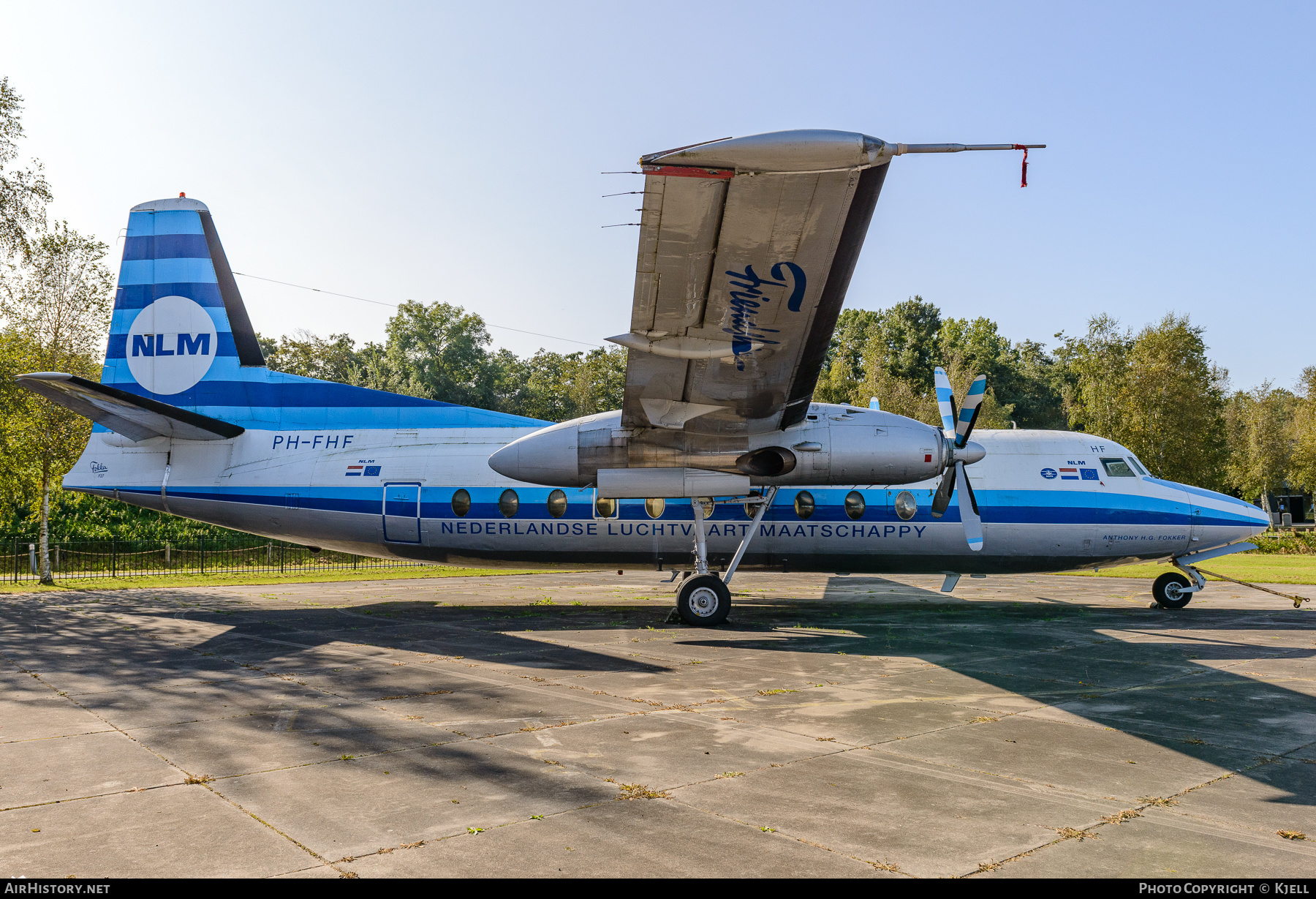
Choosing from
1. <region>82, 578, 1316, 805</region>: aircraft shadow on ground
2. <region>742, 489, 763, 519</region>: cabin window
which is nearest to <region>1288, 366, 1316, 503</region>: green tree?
<region>82, 578, 1316, 805</region>: aircraft shadow on ground

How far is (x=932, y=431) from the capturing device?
1409cm

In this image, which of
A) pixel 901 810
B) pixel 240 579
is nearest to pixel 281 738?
pixel 901 810

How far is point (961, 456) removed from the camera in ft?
46.4

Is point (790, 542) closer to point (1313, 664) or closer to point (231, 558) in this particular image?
point (1313, 664)

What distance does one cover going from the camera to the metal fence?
3247 cm

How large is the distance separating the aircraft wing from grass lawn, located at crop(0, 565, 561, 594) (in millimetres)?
11563

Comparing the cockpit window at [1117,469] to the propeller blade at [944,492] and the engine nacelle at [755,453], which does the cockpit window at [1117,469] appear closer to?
the propeller blade at [944,492]

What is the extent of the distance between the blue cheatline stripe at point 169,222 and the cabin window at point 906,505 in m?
15.2

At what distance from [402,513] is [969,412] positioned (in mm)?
10586

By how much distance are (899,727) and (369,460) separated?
12.0m

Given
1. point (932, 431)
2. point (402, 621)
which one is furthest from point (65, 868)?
point (932, 431)

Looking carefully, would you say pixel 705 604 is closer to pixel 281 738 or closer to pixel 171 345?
pixel 281 738

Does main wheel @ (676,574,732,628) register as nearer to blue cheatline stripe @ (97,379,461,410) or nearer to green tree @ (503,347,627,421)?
blue cheatline stripe @ (97,379,461,410)

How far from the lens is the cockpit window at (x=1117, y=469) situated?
16.6 m
